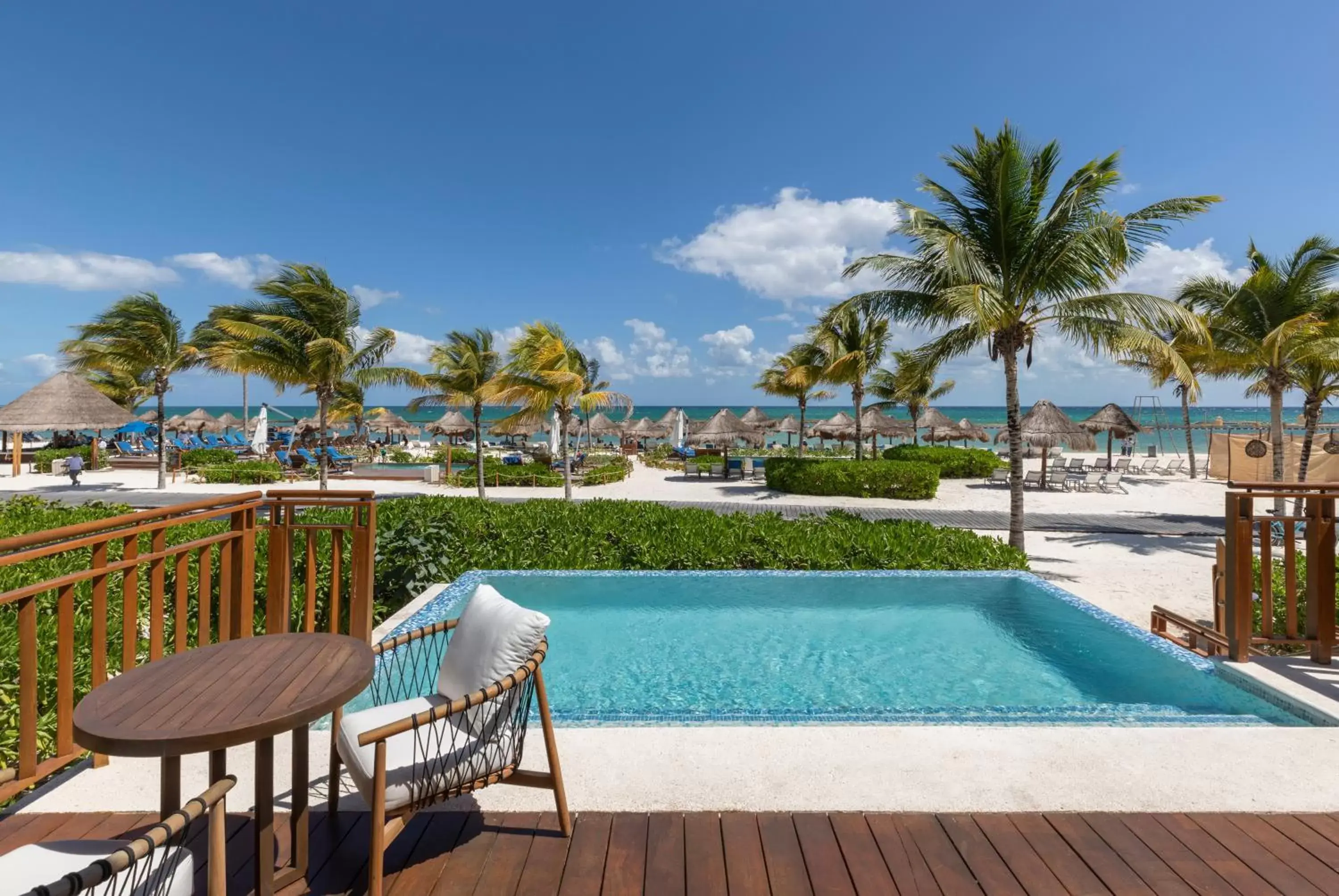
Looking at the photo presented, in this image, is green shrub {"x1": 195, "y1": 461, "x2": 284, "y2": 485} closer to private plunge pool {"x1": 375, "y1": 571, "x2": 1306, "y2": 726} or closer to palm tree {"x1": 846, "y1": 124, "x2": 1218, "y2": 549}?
private plunge pool {"x1": 375, "y1": 571, "x2": 1306, "y2": 726}

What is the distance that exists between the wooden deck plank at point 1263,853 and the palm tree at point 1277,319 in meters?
12.7

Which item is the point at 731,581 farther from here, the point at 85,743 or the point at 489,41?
the point at 489,41

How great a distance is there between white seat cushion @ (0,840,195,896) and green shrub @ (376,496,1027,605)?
17.1 feet

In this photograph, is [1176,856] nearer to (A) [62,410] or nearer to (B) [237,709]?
(B) [237,709]

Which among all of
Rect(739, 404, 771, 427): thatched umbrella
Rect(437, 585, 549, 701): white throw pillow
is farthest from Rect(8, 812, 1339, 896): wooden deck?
Rect(739, 404, 771, 427): thatched umbrella

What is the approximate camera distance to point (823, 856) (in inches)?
A: 93.0

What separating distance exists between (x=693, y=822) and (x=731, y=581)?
4614mm

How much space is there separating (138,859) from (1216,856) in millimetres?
3621

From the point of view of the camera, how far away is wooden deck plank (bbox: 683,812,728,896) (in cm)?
219

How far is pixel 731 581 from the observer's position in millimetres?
7141

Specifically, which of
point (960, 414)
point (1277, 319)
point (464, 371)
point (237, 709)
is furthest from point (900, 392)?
point (960, 414)

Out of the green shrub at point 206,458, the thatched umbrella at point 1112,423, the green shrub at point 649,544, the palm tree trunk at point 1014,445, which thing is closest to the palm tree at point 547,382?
the green shrub at point 649,544

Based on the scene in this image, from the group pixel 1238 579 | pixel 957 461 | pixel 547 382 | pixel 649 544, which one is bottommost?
pixel 649 544

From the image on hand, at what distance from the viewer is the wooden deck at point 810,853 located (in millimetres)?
2199
